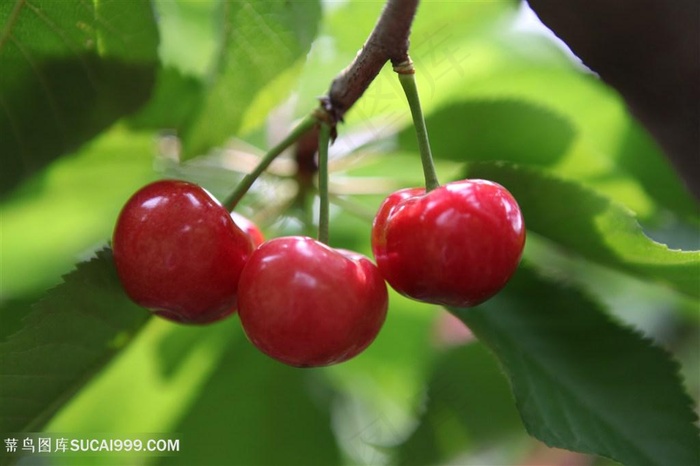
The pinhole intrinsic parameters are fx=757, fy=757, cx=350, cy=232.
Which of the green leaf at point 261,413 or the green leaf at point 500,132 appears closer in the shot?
the green leaf at point 500,132

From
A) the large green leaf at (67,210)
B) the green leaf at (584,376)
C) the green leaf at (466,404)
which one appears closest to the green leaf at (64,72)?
the large green leaf at (67,210)

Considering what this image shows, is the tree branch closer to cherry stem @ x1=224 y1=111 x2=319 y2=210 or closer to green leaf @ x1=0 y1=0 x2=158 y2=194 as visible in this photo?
cherry stem @ x1=224 y1=111 x2=319 y2=210

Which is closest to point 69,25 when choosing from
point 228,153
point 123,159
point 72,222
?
point 123,159

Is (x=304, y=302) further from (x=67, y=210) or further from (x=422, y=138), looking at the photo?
(x=67, y=210)

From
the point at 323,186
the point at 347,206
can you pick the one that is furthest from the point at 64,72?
the point at 347,206

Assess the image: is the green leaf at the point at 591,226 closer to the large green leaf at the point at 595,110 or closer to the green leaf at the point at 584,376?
the green leaf at the point at 584,376

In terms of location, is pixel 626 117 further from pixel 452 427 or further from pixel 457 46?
pixel 452 427

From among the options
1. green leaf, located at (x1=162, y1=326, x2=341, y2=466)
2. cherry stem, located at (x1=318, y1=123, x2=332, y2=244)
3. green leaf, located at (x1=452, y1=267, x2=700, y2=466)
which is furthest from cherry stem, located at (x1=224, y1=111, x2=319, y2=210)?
green leaf, located at (x1=162, y1=326, x2=341, y2=466)
